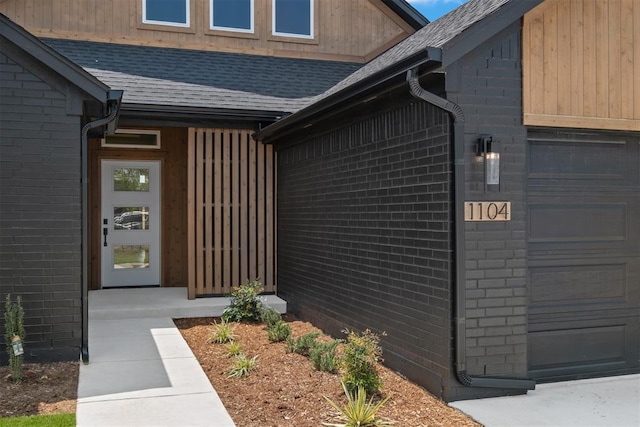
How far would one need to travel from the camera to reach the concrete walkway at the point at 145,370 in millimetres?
4605

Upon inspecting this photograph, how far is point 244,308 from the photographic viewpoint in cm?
861

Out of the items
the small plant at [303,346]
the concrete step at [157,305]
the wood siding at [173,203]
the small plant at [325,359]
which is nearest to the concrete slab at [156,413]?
the small plant at [325,359]

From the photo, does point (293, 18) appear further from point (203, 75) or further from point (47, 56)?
point (47, 56)

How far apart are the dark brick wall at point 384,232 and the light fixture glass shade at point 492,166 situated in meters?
0.32

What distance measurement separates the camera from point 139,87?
30.6 feet

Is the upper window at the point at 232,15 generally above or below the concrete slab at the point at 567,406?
above

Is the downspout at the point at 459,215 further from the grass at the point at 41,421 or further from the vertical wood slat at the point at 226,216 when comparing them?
the vertical wood slat at the point at 226,216

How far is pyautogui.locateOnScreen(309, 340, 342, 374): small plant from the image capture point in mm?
5816

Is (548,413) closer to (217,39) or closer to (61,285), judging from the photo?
(61,285)

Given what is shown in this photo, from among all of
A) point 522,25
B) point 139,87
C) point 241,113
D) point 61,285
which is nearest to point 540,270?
point 522,25

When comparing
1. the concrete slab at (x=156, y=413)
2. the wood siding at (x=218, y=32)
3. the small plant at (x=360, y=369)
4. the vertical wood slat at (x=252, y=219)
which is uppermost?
the wood siding at (x=218, y=32)

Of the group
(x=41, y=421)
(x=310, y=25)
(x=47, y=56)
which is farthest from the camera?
(x=310, y=25)

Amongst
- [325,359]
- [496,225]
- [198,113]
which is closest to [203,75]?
[198,113]

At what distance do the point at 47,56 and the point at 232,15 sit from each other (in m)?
5.81
